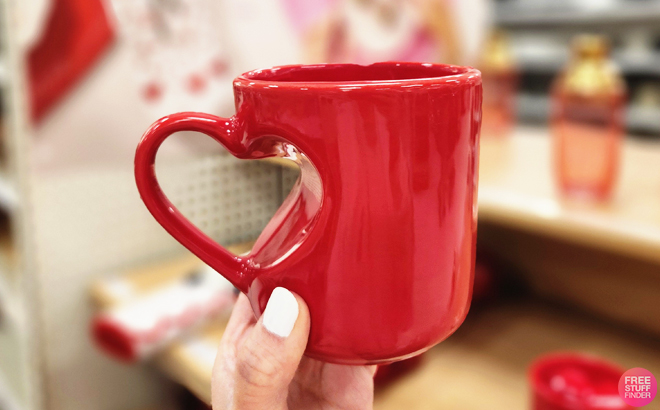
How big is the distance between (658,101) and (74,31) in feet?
9.24

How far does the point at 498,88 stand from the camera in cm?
150

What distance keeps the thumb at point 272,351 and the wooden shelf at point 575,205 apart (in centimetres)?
67

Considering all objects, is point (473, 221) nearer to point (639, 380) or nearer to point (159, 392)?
point (639, 380)

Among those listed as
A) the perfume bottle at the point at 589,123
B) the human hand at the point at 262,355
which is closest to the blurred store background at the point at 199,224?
the perfume bottle at the point at 589,123

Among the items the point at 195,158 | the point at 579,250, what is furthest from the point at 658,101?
the point at 195,158

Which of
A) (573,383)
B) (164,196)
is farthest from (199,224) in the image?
(573,383)

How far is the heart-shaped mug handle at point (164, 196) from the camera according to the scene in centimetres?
34

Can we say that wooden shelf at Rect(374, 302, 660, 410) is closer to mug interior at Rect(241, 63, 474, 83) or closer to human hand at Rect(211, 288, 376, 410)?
human hand at Rect(211, 288, 376, 410)

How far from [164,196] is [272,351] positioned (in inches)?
4.8

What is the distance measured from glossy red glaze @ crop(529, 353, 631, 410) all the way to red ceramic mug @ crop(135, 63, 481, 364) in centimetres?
47

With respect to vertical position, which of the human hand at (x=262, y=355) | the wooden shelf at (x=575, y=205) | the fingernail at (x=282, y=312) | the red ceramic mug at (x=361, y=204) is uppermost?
the red ceramic mug at (x=361, y=204)

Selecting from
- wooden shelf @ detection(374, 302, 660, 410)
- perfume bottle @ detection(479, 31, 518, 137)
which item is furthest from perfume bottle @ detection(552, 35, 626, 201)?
perfume bottle @ detection(479, 31, 518, 137)

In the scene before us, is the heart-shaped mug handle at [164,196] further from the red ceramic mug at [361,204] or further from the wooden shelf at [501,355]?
the wooden shelf at [501,355]

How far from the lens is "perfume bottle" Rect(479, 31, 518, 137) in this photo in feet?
4.87
